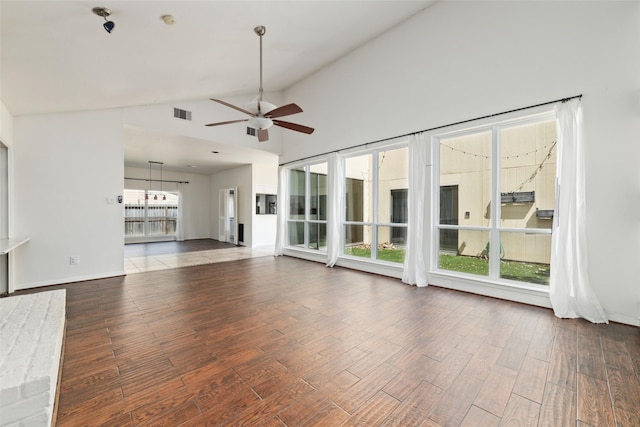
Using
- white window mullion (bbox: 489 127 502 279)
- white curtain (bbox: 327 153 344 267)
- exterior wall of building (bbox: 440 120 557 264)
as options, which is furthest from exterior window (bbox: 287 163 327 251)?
white window mullion (bbox: 489 127 502 279)

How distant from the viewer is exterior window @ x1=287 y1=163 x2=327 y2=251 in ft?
22.4

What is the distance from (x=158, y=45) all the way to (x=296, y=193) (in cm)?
467

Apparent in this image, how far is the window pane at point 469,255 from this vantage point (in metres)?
4.13

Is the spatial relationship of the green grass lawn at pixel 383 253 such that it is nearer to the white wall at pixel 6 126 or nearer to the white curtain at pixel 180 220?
the white wall at pixel 6 126

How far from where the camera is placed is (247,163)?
9062 mm

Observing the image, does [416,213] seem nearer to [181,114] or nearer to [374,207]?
[374,207]

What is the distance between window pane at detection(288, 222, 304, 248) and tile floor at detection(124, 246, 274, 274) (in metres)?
0.75

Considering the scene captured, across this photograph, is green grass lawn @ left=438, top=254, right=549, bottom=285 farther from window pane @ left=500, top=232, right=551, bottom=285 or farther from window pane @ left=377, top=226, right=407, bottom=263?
window pane @ left=377, top=226, right=407, bottom=263

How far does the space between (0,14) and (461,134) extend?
5210 mm

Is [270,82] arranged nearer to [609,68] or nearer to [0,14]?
[0,14]

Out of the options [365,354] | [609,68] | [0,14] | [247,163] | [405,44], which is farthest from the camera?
[247,163]

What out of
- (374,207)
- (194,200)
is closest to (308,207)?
(374,207)

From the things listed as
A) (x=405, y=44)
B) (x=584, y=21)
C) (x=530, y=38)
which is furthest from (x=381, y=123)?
(x=584, y=21)

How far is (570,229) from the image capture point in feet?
10.4
